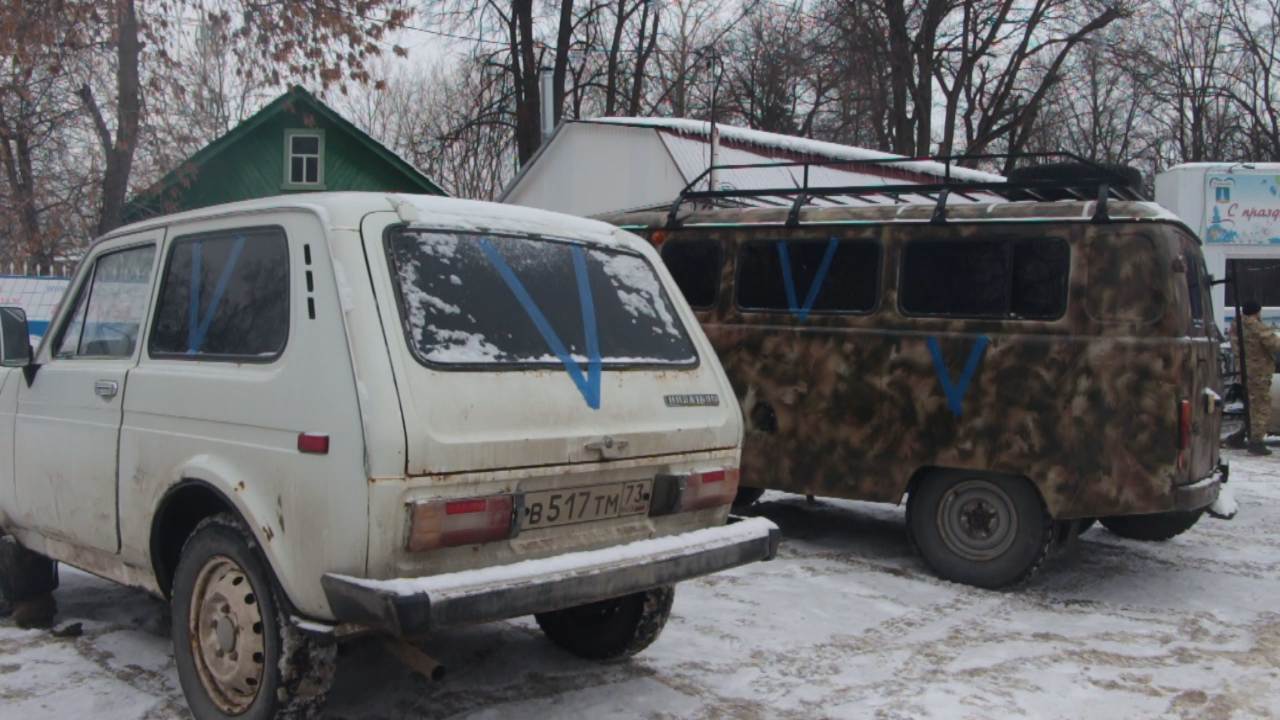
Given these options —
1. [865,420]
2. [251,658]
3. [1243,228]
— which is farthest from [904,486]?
[1243,228]

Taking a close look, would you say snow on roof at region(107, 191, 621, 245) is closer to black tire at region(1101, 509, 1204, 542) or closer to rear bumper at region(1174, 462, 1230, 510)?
rear bumper at region(1174, 462, 1230, 510)

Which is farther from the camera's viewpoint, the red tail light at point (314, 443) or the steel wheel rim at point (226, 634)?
the steel wheel rim at point (226, 634)

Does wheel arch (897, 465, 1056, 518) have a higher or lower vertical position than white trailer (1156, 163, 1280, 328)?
lower

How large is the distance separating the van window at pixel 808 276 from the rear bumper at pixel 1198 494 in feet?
6.71

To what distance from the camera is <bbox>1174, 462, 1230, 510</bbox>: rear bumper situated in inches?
239

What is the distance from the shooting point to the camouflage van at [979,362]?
612cm

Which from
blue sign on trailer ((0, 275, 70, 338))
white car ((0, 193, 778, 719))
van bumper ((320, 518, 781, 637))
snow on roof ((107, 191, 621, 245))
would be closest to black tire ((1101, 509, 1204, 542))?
white car ((0, 193, 778, 719))

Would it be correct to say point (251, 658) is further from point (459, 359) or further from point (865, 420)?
point (865, 420)

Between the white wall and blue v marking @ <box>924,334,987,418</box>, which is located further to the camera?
the white wall

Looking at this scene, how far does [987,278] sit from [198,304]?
174 inches

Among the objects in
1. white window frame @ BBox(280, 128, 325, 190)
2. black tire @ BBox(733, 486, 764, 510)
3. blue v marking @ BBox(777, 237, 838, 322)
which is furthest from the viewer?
white window frame @ BBox(280, 128, 325, 190)

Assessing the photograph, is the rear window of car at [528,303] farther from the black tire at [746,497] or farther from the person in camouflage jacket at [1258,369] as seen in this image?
the person in camouflage jacket at [1258,369]

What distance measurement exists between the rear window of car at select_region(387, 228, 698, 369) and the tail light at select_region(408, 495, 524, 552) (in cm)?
46

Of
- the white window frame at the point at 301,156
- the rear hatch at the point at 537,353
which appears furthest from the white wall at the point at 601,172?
the rear hatch at the point at 537,353
